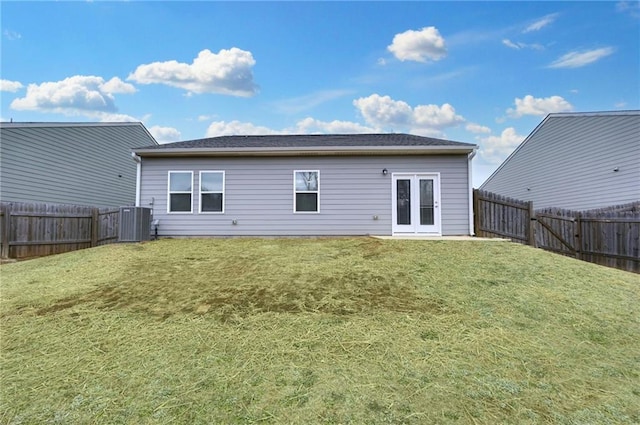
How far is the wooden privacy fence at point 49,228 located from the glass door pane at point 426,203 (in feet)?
35.7

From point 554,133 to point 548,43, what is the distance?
4537 millimetres

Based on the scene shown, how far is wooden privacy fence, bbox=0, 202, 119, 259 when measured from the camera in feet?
30.6

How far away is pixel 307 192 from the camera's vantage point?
10305 millimetres

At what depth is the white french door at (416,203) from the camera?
9961 millimetres

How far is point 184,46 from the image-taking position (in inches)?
476

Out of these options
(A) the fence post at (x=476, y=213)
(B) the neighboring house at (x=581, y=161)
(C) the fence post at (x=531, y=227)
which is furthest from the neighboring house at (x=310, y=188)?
(B) the neighboring house at (x=581, y=161)

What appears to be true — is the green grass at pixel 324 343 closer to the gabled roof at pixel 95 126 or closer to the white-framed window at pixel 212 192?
the white-framed window at pixel 212 192

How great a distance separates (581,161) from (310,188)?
12.1 meters

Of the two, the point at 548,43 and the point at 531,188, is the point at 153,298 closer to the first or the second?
the point at 548,43

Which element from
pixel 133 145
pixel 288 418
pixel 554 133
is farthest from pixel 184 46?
pixel 554 133

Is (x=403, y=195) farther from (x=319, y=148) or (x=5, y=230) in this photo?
(x=5, y=230)

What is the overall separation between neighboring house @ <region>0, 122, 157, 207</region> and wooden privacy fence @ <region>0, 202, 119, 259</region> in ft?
10.4

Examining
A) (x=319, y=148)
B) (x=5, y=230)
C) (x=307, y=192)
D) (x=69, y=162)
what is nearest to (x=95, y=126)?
(x=69, y=162)

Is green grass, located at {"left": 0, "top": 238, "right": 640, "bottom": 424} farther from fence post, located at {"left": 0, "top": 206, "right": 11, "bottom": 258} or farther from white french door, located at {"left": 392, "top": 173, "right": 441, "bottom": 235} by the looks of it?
fence post, located at {"left": 0, "top": 206, "right": 11, "bottom": 258}
